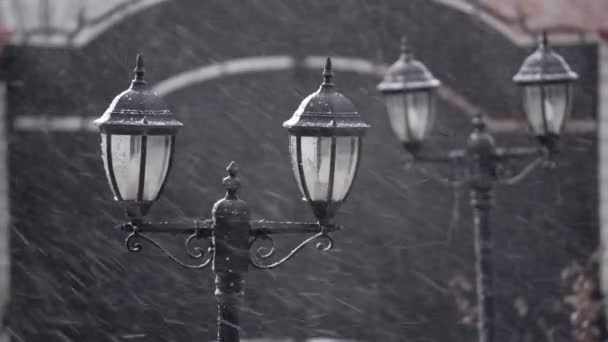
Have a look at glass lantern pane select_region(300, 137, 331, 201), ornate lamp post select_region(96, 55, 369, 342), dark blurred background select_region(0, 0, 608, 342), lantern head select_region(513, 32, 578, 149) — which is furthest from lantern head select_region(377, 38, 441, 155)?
dark blurred background select_region(0, 0, 608, 342)

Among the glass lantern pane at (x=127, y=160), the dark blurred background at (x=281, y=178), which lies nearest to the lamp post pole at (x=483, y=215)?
the glass lantern pane at (x=127, y=160)

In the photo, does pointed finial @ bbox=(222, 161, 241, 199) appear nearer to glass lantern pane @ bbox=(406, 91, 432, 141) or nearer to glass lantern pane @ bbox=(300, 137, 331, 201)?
glass lantern pane @ bbox=(300, 137, 331, 201)

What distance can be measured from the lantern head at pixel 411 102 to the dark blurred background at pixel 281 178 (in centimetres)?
377

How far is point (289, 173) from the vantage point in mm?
11023

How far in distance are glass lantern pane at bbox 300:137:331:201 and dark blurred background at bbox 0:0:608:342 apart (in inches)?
234

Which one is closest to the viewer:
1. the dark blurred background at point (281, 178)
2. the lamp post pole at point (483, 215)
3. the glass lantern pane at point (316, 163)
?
the glass lantern pane at point (316, 163)

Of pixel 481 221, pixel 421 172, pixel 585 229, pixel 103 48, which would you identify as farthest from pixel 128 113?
pixel 585 229

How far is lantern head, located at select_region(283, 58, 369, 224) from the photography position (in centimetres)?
487

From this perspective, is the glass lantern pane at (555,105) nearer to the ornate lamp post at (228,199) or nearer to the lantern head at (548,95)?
the lantern head at (548,95)

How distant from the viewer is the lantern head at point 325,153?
487cm

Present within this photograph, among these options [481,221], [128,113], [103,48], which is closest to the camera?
[128,113]

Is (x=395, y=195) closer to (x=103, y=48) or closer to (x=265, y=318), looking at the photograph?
(x=265, y=318)

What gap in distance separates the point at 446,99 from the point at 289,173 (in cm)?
184

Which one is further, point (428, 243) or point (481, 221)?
point (428, 243)
